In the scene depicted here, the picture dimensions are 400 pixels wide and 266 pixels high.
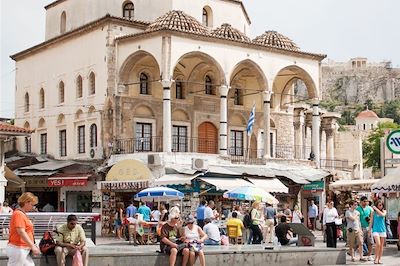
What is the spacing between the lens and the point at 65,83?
124 feet

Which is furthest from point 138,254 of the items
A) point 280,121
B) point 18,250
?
point 280,121

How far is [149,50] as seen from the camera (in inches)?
1300

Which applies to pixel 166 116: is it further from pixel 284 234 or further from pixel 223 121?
pixel 284 234

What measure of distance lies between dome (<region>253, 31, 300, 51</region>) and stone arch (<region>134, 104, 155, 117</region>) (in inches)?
244

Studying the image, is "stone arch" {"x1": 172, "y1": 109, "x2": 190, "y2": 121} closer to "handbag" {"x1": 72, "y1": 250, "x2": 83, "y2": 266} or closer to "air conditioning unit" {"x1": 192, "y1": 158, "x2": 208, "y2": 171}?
"air conditioning unit" {"x1": 192, "y1": 158, "x2": 208, "y2": 171}

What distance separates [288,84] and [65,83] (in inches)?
453

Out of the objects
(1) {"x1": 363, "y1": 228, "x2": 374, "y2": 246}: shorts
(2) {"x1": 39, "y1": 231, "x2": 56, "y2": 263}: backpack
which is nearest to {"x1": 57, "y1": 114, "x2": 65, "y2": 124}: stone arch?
(1) {"x1": 363, "y1": 228, "x2": 374, "y2": 246}: shorts

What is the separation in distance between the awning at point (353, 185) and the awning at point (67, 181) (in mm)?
12158

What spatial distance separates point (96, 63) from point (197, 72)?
495 centimetres

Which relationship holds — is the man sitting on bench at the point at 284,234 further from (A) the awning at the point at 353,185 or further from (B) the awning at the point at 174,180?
(A) the awning at the point at 353,185

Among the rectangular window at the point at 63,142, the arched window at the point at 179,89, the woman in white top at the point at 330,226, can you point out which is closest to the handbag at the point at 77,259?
the woman in white top at the point at 330,226

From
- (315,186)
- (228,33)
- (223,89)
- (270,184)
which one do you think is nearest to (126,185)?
(270,184)

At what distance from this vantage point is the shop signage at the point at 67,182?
33312 mm

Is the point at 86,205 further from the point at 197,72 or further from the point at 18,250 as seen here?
the point at 18,250
